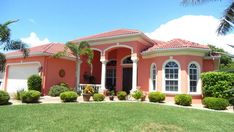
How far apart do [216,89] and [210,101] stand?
163 cm

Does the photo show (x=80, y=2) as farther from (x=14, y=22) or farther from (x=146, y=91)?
(x=146, y=91)

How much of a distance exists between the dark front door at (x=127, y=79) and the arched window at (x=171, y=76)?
506 centimetres

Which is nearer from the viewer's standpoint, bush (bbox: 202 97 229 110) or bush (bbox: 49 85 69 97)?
bush (bbox: 202 97 229 110)

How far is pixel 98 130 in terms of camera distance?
8648mm

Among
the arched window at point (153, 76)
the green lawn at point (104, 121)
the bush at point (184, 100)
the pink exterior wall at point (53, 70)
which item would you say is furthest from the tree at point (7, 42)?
the bush at point (184, 100)

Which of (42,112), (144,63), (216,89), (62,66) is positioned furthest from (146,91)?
(42,112)

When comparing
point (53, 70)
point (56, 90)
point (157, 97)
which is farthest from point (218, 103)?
point (53, 70)

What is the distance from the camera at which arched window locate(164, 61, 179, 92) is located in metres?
18.9

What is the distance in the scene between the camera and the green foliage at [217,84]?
1653 cm

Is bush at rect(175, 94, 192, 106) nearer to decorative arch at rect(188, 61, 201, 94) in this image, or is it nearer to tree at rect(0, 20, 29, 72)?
decorative arch at rect(188, 61, 201, 94)

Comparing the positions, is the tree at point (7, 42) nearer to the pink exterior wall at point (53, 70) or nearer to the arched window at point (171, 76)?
the pink exterior wall at point (53, 70)

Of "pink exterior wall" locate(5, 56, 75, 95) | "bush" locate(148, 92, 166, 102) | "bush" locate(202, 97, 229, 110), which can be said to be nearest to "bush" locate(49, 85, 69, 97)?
"pink exterior wall" locate(5, 56, 75, 95)

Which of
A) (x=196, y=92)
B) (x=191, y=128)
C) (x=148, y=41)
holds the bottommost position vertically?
(x=191, y=128)

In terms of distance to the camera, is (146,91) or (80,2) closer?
(80,2)
